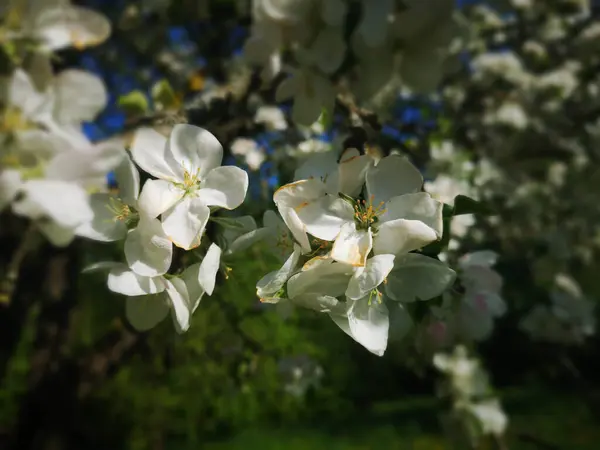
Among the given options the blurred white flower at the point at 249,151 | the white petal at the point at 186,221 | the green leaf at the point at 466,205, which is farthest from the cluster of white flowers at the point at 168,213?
the blurred white flower at the point at 249,151

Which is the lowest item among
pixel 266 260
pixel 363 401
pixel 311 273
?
pixel 363 401

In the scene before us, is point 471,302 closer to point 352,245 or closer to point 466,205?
point 466,205

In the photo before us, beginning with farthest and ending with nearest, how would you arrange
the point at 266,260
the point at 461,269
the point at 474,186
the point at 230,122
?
the point at 474,186, the point at 230,122, the point at 461,269, the point at 266,260

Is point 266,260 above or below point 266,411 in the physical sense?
above

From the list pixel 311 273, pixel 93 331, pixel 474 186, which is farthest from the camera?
pixel 93 331

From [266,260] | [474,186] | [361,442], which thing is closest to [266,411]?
[361,442]

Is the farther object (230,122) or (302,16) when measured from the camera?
(230,122)

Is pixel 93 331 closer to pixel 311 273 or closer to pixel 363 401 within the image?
pixel 311 273

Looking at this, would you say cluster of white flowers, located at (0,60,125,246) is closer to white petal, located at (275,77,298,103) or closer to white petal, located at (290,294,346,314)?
white petal, located at (290,294,346,314)
